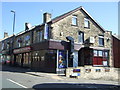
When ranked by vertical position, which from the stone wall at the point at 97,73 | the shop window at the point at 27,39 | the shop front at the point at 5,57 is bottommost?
the stone wall at the point at 97,73

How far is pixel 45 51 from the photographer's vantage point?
71.5 ft

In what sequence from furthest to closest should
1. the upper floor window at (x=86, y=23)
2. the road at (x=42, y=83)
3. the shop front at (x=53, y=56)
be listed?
the upper floor window at (x=86, y=23) < the shop front at (x=53, y=56) < the road at (x=42, y=83)

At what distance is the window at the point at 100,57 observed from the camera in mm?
24984

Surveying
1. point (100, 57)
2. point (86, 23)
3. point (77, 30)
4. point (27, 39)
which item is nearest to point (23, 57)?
point (27, 39)

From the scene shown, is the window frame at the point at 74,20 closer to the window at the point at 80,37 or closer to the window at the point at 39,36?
the window at the point at 80,37

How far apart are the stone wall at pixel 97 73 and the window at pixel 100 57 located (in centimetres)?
257

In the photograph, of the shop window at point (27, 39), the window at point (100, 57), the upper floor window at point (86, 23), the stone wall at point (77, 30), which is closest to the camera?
the stone wall at point (77, 30)

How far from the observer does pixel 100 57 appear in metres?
25.6

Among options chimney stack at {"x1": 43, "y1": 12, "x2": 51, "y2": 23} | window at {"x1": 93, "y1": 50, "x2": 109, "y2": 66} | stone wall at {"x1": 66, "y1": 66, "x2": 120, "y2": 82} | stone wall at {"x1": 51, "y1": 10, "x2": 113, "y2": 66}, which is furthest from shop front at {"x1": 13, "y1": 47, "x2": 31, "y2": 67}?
window at {"x1": 93, "y1": 50, "x2": 109, "y2": 66}

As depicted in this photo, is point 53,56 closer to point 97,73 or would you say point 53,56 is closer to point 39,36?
point 39,36

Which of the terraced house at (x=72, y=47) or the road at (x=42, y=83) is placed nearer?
the road at (x=42, y=83)

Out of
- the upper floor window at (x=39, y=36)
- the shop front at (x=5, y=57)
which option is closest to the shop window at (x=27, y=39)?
the upper floor window at (x=39, y=36)

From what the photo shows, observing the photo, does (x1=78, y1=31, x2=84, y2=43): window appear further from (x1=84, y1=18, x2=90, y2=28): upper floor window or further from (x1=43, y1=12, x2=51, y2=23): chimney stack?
(x1=43, y1=12, x2=51, y2=23): chimney stack

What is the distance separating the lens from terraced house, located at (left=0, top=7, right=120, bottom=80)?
20.7 meters
